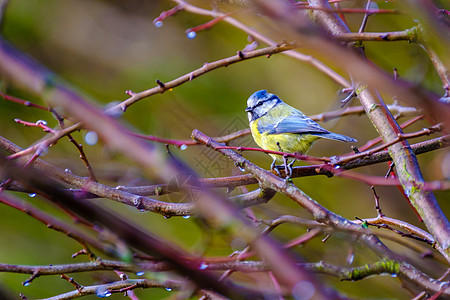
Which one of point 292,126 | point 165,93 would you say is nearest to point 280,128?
point 292,126

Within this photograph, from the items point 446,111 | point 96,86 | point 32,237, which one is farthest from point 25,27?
point 446,111

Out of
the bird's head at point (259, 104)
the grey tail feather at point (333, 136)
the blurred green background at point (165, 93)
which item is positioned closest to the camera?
the grey tail feather at point (333, 136)

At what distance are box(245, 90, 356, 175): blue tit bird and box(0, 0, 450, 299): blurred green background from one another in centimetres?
22

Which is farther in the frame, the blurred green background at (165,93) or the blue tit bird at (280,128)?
the blurred green background at (165,93)

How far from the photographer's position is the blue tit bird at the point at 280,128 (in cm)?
164

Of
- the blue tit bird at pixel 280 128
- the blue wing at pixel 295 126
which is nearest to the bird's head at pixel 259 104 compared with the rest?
the blue tit bird at pixel 280 128

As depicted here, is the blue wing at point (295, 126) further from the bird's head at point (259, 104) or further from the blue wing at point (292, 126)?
the bird's head at point (259, 104)

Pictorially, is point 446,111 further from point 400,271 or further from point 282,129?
point 282,129

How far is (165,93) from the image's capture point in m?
2.84

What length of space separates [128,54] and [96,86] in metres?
0.32

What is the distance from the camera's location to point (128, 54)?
3.15m

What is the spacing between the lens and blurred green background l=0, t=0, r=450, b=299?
249 cm

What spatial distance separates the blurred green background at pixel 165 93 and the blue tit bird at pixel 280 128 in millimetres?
219

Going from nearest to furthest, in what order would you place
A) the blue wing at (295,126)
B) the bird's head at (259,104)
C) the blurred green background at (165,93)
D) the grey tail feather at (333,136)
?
1. the grey tail feather at (333,136)
2. the blue wing at (295,126)
3. the bird's head at (259,104)
4. the blurred green background at (165,93)
